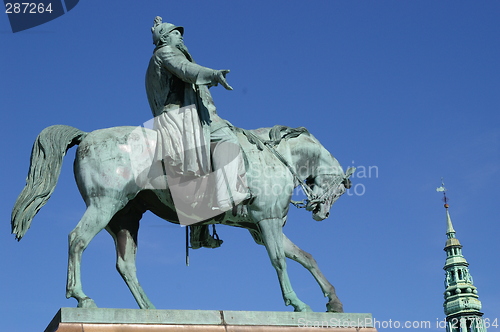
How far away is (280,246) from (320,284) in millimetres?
968

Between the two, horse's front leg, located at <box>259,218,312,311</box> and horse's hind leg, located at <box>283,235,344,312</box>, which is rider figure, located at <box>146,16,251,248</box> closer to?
horse's front leg, located at <box>259,218,312,311</box>

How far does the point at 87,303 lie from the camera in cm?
1293

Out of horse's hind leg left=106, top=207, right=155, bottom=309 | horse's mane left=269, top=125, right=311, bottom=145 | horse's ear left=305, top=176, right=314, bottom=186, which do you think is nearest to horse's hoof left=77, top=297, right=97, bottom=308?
horse's hind leg left=106, top=207, right=155, bottom=309

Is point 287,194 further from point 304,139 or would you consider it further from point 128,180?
point 128,180

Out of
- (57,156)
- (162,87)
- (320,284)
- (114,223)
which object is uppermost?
(162,87)

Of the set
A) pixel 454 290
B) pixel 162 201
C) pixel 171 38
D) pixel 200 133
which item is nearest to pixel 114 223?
pixel 162 201

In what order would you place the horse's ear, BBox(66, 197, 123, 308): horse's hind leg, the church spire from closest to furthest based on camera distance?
BBox(66, 197, 123, 308): horse's hind leg, the horse's ear, the church spire

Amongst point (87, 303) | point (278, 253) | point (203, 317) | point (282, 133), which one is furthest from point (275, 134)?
point (87, 303)

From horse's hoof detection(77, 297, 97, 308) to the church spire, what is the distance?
7038cm

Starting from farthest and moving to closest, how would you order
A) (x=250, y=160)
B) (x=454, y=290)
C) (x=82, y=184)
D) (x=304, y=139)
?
(x=454, y=290) < (x=304, y=139) < (x=250, y=160) < (x=82, y=184)

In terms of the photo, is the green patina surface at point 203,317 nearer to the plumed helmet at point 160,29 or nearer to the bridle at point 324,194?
the bridle at point 324,194

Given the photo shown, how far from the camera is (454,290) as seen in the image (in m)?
85.5

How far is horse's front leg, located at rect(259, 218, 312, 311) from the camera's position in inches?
550

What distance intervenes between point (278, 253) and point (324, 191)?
6.13 feet
